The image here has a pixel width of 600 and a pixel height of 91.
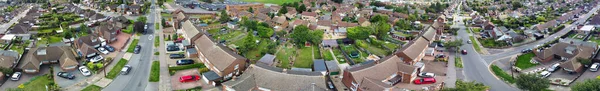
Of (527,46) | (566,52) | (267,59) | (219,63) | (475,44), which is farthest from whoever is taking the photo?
(475,44)

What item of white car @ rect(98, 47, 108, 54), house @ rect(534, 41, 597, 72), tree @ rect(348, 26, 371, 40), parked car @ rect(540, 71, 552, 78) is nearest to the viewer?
parked car @ rect(540, 71, 552, 78)

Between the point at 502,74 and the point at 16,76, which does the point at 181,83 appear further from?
the point at 502,74

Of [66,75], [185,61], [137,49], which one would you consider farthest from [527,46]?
[66,75]

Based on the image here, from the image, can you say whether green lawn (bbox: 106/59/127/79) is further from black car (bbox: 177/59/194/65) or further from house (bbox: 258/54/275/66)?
house (bbox: 258/54/275/66)

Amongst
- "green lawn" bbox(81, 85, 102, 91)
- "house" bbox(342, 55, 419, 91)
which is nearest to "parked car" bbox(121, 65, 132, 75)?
"green lawn" bbox(81, 85, 102, 91)

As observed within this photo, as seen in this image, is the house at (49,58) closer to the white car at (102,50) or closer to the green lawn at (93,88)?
the white car at (102,50)

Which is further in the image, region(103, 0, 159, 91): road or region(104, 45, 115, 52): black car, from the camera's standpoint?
region(104, 45, 115, 52): black car

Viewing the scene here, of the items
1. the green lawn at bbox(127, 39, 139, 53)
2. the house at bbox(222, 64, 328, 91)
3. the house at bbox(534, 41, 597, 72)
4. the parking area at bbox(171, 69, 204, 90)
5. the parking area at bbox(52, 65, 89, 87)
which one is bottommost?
the green lawn at bbox(127, 39, 139, 53)
